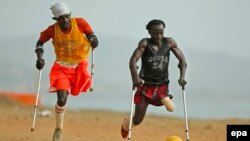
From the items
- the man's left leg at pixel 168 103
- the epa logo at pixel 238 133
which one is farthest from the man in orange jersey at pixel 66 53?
the epa logo at pixel 238 133

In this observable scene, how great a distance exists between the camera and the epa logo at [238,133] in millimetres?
13365

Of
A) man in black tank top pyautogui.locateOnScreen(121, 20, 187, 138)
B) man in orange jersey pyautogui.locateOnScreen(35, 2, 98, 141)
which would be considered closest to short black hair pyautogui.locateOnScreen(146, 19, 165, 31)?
man in black tank top pyautogui.locateOnScreen(121, 20, 187, 138)

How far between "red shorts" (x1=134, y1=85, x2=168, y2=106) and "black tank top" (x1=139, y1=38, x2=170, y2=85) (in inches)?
4.6

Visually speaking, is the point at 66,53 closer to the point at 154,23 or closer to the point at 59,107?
the point at 59,107

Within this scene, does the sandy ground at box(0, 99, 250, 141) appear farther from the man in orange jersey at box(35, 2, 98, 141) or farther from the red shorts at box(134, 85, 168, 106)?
the red shorts at box(134, 85, 168, 106)

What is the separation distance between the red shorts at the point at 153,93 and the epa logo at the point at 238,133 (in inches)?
62.3

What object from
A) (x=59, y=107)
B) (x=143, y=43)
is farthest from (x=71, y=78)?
(x=143, y=43)

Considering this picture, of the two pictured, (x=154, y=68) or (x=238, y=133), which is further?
(x=154, y=68)

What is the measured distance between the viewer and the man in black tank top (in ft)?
46.2

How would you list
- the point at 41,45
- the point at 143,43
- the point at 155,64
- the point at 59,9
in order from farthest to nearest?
the point at 41,45
the point at 155,64
the point at 143,43
the point at 59,9

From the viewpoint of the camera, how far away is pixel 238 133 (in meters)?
13.5

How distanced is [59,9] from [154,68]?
222 cm

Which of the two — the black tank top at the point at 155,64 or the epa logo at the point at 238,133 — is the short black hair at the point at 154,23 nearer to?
the black tank top at the point at 155,64

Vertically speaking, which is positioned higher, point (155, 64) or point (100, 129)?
point (155, 64)
